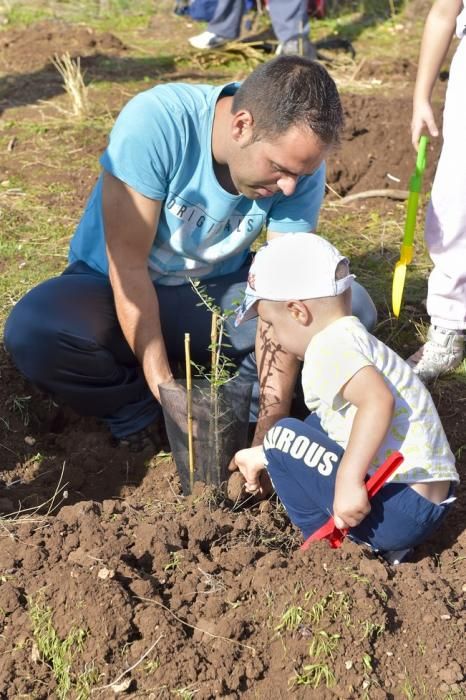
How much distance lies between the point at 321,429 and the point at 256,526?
0.35 metres

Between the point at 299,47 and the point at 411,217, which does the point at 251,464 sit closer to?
the point at 411,217

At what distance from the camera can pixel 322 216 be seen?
5.38 meters

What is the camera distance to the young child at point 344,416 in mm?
2506

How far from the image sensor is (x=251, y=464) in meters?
2.99

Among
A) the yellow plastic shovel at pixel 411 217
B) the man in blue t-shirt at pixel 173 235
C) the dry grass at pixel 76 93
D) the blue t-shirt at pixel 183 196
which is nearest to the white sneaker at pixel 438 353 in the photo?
the yellow plastic shovel at pixel 411 217

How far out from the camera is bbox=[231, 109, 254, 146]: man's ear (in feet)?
9.28

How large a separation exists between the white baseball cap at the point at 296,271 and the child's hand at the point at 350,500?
50 cm

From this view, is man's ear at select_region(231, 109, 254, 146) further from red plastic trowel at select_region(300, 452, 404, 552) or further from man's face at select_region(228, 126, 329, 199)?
red plastic trowel at select_region(300, 452, 404, 552)

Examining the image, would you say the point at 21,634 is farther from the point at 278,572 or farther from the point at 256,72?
the point at 256,72

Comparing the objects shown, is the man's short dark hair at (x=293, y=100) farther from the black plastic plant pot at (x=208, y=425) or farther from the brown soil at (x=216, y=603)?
the brown soil at (x=216, y=603)

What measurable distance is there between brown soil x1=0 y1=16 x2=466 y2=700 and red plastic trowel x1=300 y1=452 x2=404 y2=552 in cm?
10

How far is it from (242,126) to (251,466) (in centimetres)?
102

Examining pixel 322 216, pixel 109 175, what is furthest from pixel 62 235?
pixel 109 175

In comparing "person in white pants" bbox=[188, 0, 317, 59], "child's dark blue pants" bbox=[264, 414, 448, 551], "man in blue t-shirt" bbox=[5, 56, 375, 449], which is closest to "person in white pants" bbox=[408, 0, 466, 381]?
"man in blue t-shirt" bbox=[5, 56, 375, 449]
